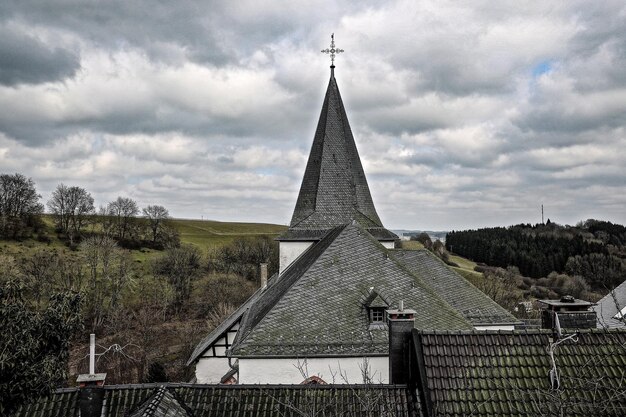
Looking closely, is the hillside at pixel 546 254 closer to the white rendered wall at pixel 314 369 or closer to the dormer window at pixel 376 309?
the dormer window at pixel 376 309

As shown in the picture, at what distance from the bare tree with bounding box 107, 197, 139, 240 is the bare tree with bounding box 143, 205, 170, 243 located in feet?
8.78

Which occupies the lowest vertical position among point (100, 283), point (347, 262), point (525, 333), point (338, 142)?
point (100, 283)

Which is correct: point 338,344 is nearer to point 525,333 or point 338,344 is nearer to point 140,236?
point 525,333


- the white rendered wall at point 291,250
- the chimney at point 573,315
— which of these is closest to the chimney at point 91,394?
the chimney at point 573,315

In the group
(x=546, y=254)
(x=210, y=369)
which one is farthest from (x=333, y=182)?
(x=546, y=254)

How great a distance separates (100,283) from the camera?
176 feet

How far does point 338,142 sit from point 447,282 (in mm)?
7992

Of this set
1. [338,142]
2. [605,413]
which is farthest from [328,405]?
[338,142]

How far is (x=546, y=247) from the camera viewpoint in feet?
272

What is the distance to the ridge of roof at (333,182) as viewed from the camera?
815 inches

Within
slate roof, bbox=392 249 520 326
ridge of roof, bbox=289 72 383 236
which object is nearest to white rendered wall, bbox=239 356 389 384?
slate roof, bbox=392 249 520 326

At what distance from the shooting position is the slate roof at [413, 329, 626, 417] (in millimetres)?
8125

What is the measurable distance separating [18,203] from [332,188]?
216 ft

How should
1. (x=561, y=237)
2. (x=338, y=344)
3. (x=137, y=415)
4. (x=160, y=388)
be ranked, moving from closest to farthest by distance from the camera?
(x=137, y=415), (x=160, y=388), (x=338, y=344), (x=561, y=237)
